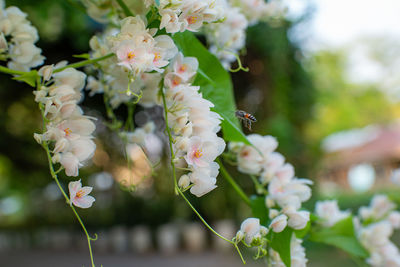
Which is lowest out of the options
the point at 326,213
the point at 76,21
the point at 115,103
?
the point at 326,213

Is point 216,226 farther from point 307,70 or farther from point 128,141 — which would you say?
point 128,141

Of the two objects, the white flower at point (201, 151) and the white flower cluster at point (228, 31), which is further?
the white flower cluster at point (228, 31)

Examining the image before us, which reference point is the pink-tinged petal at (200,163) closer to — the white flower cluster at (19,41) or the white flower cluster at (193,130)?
the white flower cluster at (193,130)

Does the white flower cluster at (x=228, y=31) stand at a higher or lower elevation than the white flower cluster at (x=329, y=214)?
higher

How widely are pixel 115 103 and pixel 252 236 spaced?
0.90 feet

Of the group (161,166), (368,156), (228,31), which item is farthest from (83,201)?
(368,156)

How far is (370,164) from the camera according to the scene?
1097 centimetres

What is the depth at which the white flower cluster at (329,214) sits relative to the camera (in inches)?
21.7

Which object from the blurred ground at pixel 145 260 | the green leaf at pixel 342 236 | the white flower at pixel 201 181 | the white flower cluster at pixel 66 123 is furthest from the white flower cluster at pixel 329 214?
the blurred ground at pixel 145 260

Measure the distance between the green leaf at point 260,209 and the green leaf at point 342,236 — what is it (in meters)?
0.08

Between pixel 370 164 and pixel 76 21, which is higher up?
pixel 76 21

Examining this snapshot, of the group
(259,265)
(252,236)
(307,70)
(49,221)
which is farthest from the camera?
(49,221)

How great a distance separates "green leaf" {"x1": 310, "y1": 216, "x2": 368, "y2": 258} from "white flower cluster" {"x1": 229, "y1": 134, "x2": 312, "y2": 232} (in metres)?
0.08

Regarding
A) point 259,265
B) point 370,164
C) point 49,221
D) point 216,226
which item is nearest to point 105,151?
point 216,226
